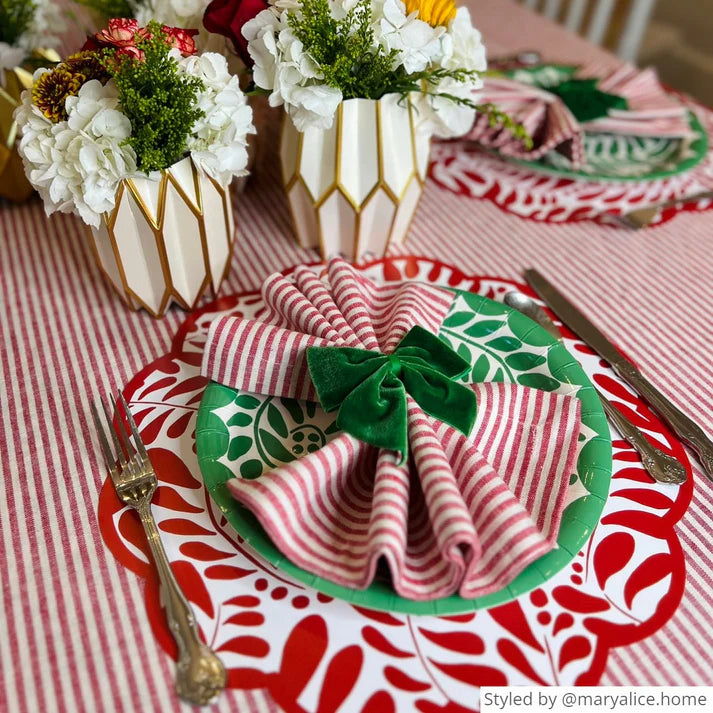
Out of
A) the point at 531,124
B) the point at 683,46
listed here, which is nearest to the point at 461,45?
the point at 531,124

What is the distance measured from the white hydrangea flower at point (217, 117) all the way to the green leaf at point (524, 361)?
33 cm

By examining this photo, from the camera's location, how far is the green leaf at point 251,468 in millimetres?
527

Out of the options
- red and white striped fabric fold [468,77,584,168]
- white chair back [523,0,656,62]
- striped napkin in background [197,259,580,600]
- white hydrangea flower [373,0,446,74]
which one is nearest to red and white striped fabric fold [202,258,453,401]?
striped napkin in background [197,259,580,600]

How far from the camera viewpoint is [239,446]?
0.55m

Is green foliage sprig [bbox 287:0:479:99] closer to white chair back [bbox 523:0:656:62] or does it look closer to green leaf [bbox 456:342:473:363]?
green leaf [bbox 456:342:473:363]

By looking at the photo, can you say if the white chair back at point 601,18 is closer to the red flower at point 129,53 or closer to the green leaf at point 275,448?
the red flower at point 129,53

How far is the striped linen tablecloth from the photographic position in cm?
45

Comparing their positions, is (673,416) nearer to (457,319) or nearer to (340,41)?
(457,319)

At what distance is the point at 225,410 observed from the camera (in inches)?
22.4

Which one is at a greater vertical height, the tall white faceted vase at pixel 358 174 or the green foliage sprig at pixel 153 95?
the green foliage sprig at pixel 153 95

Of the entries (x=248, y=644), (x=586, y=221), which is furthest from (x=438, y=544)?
(x=586, y=221)

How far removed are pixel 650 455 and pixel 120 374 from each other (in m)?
0.51

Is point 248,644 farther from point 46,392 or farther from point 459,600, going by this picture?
point 46,392

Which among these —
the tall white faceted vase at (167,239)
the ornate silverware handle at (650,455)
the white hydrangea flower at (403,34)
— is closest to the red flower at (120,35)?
the tall white faceted vase at (167,239)
